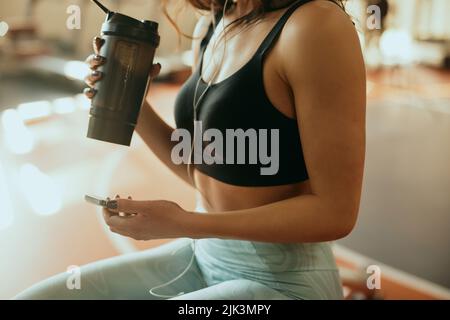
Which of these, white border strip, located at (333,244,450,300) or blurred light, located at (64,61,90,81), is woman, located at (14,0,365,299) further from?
blurred light, located at (64,61,90,81)

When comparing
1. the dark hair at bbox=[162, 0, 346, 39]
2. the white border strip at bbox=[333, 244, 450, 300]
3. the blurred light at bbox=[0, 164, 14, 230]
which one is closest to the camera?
the dark hair at bbox=[162, 0, 346, 39]

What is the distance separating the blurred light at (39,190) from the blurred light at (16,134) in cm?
30

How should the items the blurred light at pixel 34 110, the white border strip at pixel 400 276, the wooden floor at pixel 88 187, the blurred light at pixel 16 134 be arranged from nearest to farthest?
the white border strip at pixel 400 276
the wooden floor at pixel 88 187
the blurred light at pixel 16 134
the blurred light at pixel 34 110

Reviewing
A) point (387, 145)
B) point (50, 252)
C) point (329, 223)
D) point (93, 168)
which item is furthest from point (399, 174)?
point (329, 223)

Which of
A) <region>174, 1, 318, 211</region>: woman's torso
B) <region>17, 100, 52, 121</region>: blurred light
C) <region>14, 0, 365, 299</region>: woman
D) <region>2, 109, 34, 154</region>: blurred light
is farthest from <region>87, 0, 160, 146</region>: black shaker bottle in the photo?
<region>17, 100, 52, 121</region>: blurred light

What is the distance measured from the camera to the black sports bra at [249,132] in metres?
0.81

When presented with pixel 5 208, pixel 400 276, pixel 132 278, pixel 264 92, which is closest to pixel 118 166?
pixel 5 208

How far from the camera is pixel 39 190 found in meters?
2.59

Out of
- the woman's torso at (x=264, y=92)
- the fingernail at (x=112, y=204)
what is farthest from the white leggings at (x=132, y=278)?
the fingernail at (x=112, y=204)

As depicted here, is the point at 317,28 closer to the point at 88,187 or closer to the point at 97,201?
the point at 97,201

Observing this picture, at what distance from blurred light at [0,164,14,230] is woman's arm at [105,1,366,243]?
5.36 ft

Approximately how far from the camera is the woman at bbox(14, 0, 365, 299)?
2.48 feet

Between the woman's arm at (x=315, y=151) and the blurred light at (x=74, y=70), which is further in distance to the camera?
the blurred light at (x=74, y=70)

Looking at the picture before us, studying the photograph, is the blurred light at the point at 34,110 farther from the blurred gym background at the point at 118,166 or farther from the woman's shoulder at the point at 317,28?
the woman's shoulder at the point at 317,28
